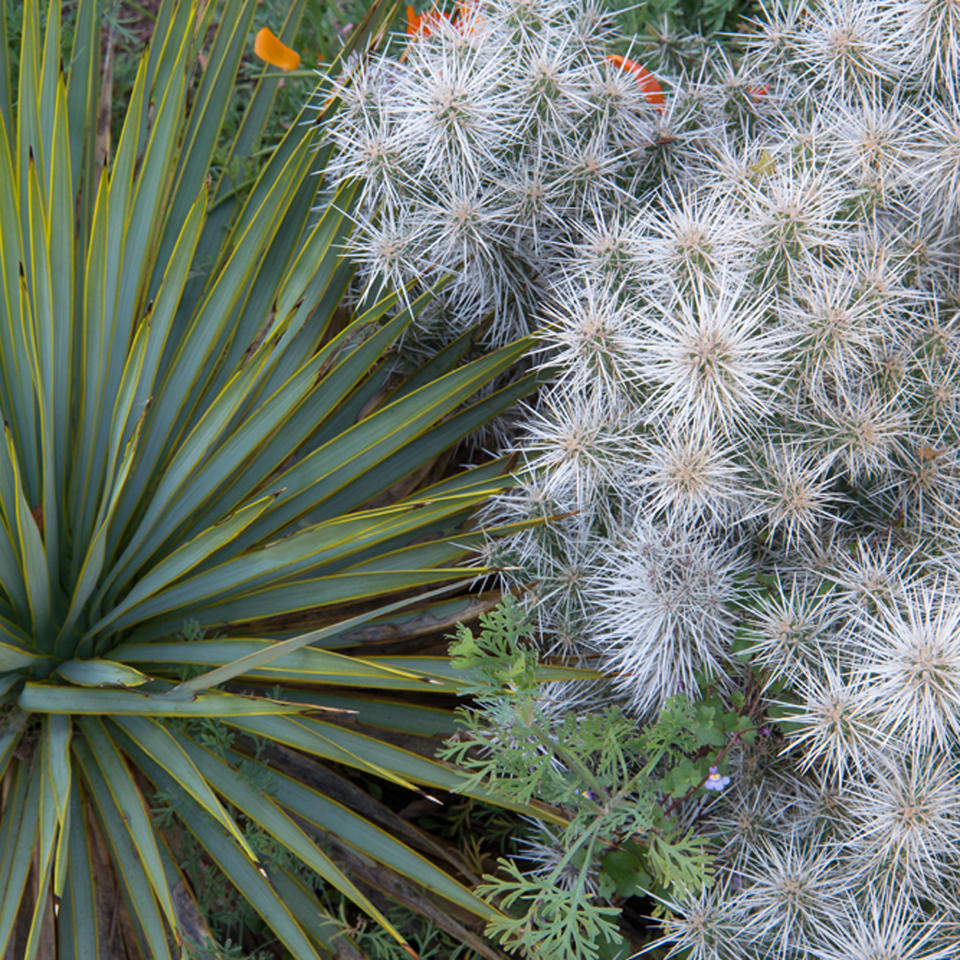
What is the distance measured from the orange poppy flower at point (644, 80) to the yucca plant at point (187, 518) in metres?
0.61

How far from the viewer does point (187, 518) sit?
1871 mm

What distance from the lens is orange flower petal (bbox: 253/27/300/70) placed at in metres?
2.02

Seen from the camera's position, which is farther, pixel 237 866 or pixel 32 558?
pixel 237 866

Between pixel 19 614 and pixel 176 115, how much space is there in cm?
115

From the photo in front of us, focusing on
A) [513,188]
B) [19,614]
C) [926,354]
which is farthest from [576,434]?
[19,614]

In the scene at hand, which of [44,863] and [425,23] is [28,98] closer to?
[425,23]

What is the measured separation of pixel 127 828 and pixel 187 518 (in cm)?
63

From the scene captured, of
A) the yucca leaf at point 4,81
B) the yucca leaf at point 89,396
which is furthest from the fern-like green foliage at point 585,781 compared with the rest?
the yucca leaf at point 4,81

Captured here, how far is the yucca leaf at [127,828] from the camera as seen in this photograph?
5.07ft

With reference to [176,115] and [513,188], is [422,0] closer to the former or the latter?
[176,115]

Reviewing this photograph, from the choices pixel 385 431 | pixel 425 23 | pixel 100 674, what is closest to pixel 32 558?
pixel 100 674

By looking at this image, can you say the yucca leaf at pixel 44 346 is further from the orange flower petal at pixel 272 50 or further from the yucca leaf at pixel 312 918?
the yucca leaf at pixel 312 918

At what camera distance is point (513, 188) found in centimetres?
171

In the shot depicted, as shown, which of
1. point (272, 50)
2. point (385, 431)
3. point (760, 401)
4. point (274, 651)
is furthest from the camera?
point (272, 50)
